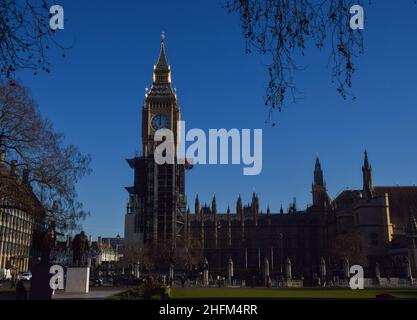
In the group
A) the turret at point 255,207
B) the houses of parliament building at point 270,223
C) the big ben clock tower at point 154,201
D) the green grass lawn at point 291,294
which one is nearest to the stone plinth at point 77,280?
the green grass lawn at point 291,294

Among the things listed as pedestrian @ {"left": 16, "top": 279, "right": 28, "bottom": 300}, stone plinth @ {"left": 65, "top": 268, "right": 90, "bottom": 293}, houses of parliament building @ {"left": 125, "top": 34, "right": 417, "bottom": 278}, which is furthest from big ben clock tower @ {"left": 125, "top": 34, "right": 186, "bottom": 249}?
pedestrian @ {"left": 16, "top": 279, "right": 28, "bottom": 300}

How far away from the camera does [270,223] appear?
13300 centimetres

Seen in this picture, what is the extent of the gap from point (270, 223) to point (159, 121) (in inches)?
1553

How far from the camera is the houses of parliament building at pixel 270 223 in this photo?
3396 inches

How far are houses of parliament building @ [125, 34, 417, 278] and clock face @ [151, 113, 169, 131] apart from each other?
1.9 inches

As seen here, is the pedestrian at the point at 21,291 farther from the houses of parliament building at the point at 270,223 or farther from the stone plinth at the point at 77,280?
the houses of parliament building at the point at 270,223

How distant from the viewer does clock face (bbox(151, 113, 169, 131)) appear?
124 metres

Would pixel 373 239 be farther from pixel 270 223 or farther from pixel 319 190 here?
pixel 319 190

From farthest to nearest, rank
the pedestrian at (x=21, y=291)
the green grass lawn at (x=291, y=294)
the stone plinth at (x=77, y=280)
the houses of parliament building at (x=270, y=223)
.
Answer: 1. the houses of parliament building at (x=270, y=223)
2. the stone plinth at (x=77, y=280)
3. the green grass lawn at (x=291, y=294)
4. the pedestrian at (x=21, y=291)

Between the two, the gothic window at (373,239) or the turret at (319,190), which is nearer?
the gothic window at (373,239)

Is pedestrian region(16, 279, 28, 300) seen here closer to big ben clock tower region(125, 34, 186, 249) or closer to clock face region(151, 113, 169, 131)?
big ben clock tower region(125, 34, 186, 249)

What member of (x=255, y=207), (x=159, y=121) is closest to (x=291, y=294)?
(x=159, y=121)

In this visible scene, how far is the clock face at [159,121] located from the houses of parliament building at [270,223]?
0.05 m
